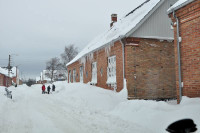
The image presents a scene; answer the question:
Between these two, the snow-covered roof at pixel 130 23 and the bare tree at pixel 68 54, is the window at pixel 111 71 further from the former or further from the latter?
the bare tree at pixel 68 54

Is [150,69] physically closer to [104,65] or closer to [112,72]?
[112,72]

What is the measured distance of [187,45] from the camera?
27.3ft

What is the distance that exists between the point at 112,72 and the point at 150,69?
2.86m

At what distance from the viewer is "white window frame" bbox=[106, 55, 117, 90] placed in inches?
573

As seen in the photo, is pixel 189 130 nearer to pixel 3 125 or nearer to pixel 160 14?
pixel 3 125

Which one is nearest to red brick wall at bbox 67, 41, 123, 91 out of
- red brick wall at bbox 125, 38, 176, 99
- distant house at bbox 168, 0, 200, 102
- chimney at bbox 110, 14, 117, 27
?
red brick wall at bbox 125, 38, 176, 99

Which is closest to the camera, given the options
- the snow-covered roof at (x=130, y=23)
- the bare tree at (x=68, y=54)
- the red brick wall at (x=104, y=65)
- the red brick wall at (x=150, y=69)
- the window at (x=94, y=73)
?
the red brick wall at (x=150, y=69)

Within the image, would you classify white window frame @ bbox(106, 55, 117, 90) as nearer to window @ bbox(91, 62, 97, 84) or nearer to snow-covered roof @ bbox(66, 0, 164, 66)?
snow-covered roof @ bbox(66, 0, 164, 66)

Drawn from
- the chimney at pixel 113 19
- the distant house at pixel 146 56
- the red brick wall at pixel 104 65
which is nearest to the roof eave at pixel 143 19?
the distant house at pixel 146 56

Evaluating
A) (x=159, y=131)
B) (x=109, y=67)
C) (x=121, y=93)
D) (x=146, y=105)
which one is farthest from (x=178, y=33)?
(x=109, y=67)

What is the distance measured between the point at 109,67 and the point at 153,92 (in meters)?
3.80

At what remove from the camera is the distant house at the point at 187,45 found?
310 inches

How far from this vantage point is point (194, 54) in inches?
314

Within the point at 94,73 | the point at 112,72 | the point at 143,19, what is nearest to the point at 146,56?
the point at 143,19
